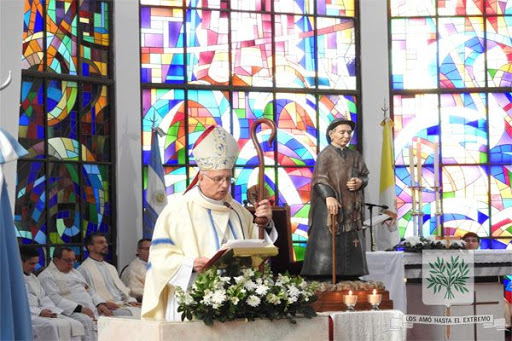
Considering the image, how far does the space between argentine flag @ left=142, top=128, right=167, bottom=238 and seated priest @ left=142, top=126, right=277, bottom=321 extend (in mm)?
6644

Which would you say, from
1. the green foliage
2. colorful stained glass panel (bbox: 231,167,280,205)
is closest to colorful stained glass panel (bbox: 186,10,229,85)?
colorful stained glass panel (bbox: 231,167,280,205)

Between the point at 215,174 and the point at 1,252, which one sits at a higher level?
the point at 215,174

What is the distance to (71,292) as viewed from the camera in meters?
11.3

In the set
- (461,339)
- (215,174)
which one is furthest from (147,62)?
(215,174)

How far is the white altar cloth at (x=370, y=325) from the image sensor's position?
758cm

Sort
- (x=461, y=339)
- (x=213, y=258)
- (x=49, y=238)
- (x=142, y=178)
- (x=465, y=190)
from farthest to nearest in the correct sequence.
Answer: (x=465, y=190), (x=142, y=178), (x=49, y=238), (x=461, y=339), (x=213, y=258)

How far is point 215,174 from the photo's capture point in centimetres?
639

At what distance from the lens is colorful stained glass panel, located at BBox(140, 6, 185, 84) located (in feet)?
46.9

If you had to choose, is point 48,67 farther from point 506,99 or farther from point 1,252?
point 1,252

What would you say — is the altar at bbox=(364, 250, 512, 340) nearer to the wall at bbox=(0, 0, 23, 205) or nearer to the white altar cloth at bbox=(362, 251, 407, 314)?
the white altar cloth at bbox=(362, 251, 407, 314)

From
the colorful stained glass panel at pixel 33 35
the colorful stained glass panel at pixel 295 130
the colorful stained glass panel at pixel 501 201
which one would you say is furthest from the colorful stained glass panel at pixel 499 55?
the colorful stained glass panel at pixel 33 35

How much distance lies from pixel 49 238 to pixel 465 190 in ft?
18.6

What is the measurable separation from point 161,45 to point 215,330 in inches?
359

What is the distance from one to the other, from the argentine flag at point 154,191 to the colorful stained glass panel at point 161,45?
104 centimetres
